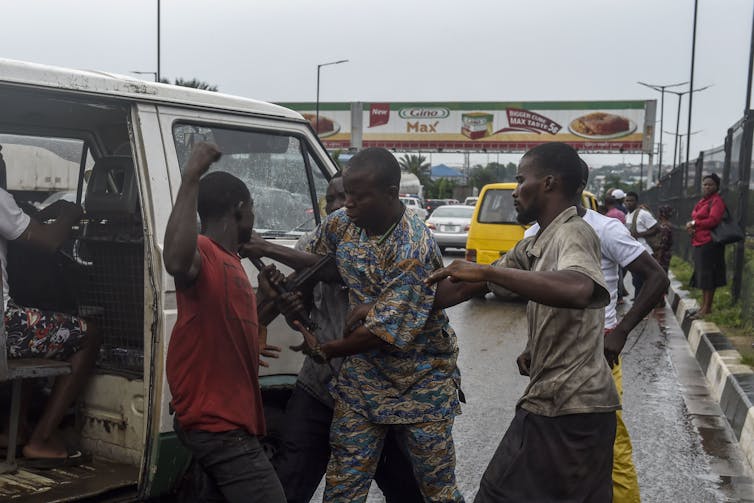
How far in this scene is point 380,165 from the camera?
332 cm

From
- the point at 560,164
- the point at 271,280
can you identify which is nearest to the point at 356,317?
the point at 271,280

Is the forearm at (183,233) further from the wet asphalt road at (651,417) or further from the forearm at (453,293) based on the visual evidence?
the wet asphalt road at (651,417)

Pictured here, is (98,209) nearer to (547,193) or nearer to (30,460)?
(30,460)

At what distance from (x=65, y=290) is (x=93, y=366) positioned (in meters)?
0.50

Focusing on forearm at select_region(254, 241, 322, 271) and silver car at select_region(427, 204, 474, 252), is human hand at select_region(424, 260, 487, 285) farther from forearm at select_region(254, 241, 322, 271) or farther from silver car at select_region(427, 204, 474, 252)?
silver car at select_region(427, 204, 474, 252)

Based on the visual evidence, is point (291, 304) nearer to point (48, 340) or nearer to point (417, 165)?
point (48, 340)

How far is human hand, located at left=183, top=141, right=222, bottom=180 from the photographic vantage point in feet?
9.30

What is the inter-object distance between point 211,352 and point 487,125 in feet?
163

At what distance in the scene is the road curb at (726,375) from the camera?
21.0 feet

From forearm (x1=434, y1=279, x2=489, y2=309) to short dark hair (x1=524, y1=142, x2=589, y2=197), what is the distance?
0.45 m

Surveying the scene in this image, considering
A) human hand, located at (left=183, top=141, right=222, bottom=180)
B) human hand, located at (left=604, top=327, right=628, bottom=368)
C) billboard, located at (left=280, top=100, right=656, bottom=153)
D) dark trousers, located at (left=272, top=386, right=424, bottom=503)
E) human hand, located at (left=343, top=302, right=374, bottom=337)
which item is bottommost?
dark trousers, located at (left=272, top=386, right=424, bottom=503)

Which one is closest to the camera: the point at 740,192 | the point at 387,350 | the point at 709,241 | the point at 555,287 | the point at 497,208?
the point at 555,287

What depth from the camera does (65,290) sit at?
4609mm

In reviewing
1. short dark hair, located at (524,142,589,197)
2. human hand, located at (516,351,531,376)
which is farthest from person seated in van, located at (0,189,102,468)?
short dark hair, located at (524,142,589,197)
